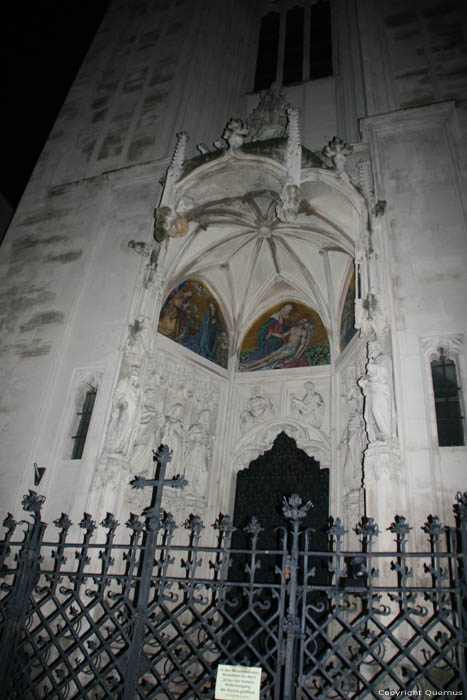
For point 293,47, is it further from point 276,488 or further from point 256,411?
point 276,488

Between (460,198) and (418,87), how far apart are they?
3560mm

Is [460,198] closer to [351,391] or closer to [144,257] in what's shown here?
[351,391]

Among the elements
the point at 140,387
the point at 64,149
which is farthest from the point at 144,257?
the point at 64,149

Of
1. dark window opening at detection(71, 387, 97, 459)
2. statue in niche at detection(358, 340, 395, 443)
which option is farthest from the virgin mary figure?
statue in niche at detection(358, 340, 395, 443)

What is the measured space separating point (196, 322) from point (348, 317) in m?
3.40

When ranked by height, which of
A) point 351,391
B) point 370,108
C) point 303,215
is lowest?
point 351,391

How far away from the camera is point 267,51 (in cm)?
1506

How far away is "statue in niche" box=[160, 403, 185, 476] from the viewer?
9.95 metres

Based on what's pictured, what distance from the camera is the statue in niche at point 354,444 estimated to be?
8766mm

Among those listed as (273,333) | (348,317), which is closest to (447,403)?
(348,317)

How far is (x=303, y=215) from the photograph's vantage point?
10.3m

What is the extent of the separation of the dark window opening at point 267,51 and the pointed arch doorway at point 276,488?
984 cm

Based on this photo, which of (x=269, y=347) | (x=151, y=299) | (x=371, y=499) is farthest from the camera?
(x=269, y=347)

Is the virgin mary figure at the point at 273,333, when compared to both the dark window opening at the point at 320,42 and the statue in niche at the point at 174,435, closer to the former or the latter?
the statue in niche at the point at 174,435
